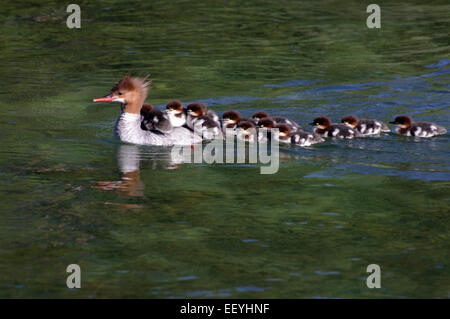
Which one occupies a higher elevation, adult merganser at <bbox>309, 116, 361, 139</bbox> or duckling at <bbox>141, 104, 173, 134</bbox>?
duckling at <bbox>141, 104, 173, 134</bbox>

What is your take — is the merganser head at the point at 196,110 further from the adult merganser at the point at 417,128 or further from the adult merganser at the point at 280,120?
the adult merganser at the point at 417,128

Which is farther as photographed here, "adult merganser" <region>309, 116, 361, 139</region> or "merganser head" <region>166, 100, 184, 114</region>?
"merganser head" <region>166, 100, 184, 114</region>

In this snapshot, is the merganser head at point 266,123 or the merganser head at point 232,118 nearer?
the merganser head at point 266,123

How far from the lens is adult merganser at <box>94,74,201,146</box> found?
8375mm

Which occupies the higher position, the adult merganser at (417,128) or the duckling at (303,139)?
the adult merganser at (417,128)

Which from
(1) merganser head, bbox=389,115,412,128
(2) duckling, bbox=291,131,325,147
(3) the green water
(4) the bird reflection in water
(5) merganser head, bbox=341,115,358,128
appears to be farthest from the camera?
(5) merganser head, bbox=341,115,358,128

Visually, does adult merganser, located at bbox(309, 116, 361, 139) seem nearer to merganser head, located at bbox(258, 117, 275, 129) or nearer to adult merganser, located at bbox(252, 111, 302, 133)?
adult merganser, located at bbox(252, 111, 302, 133)

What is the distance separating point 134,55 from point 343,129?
4551 millimetres

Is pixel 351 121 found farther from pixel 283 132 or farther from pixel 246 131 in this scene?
pixel 246 131

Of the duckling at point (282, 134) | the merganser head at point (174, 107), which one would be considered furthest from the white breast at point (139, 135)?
the duckling at point (282, 134)

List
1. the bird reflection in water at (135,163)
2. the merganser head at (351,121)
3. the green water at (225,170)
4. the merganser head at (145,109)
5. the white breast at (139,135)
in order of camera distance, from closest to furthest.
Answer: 1. the green water at (225,170)
2. the bird reflection in water at (135,163)
3. the white breast at (139,135)
4. the merganser head at (351,121)
5. the merganser head at (145,109)

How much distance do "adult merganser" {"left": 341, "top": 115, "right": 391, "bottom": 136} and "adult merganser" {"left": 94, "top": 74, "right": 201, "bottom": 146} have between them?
1731 millimetres

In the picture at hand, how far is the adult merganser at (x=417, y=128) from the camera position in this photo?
839 centimetres

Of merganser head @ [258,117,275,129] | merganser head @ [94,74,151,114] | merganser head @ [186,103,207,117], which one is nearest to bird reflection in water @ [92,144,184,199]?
merganser head @ [94,74,151,114]
